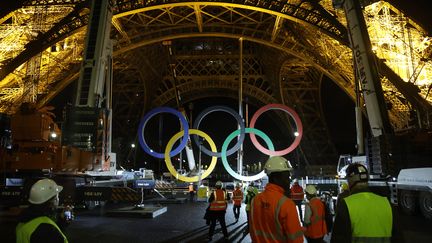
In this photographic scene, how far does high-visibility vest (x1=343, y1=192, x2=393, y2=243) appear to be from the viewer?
333cm

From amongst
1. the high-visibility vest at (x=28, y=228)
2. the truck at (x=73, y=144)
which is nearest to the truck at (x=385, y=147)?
the truck at (x=73, y=144)

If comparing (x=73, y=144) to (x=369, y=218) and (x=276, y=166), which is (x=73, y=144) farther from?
(x=369, y=218)

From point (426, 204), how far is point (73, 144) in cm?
1422

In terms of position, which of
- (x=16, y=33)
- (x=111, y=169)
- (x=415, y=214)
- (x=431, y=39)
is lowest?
(x=415, y=214)

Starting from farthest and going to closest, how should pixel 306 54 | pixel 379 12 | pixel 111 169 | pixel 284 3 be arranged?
1. pixel 306 54
2. pixel 379 12
3. pixel 284 3
4. pixel 111 169

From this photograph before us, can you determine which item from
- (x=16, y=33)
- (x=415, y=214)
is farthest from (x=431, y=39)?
(x=16, y=33)

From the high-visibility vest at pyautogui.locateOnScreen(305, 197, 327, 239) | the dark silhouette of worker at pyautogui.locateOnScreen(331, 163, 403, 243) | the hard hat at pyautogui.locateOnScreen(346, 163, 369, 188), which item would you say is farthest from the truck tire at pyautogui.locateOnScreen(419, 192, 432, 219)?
the dark silhouette of worker at pyautogui.locateOnScreen(331, 163, 403, 243)

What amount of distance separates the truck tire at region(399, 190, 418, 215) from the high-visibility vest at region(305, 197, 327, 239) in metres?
10.8

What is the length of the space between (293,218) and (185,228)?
1011cm

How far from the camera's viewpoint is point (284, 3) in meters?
26.4

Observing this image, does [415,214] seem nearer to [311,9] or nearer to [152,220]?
[152,220]

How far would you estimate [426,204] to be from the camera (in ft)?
46.9

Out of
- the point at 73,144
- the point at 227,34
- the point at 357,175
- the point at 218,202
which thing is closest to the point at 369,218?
the point at 357,175

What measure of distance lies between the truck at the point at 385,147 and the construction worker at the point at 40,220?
14139 mm
